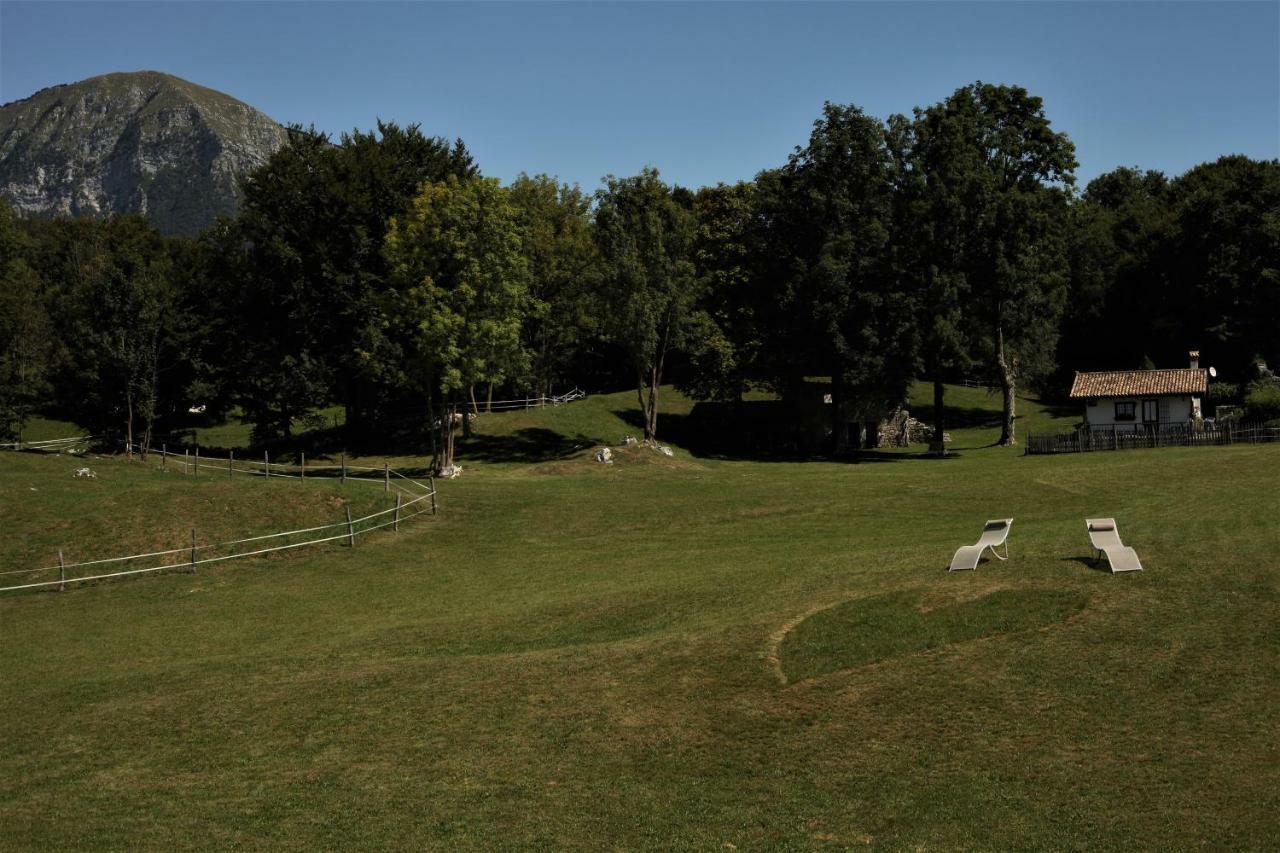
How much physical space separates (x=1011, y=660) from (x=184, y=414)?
93.9 metres

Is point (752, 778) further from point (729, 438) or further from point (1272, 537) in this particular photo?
point (729, 438)

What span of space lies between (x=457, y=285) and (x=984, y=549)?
138ft

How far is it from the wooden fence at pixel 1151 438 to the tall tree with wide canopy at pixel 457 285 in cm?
3403

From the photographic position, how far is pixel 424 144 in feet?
265

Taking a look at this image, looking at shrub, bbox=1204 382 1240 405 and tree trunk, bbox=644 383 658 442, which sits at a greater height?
shrub, bbox=1204 382 1240 405

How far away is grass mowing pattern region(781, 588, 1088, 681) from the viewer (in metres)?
23.1

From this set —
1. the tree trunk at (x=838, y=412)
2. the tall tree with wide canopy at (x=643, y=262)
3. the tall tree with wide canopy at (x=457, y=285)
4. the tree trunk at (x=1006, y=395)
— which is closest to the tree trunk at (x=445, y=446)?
the tall tree with wide canopy at (x=457, y=285)

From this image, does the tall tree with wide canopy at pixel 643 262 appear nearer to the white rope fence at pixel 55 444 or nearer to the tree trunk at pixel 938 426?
the tree trunk at pixel 938 426

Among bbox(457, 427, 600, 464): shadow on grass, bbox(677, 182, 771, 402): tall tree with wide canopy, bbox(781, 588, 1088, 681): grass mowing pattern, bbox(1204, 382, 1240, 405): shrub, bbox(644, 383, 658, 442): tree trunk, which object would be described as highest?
bbox(677, 182, 771, 402): tall tree with wide canopy

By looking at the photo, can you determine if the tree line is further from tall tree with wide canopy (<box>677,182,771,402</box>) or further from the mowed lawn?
the mowed lawn

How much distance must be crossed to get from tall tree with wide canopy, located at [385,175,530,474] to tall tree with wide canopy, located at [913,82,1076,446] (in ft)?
96.5

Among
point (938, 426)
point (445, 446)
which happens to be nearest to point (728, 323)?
point (938, 426)

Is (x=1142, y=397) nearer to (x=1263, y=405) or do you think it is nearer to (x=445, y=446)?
(x=1263, y=405)

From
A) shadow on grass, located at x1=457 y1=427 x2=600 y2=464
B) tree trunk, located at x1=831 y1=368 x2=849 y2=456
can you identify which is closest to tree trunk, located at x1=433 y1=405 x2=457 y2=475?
shadow on grass, located at x1=457 y1=427 x2=600 y2=464
